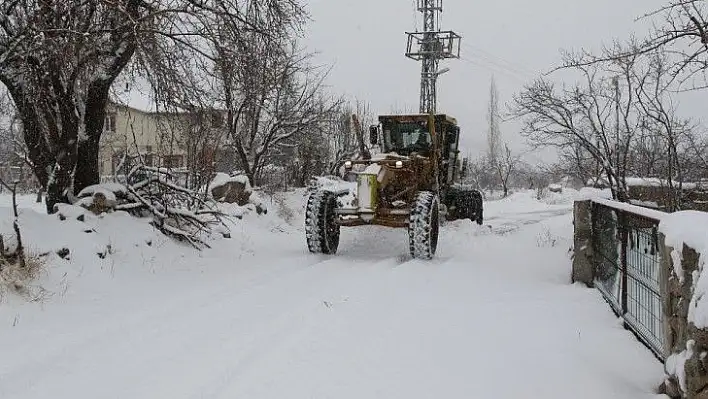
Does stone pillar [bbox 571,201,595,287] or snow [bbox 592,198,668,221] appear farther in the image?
stone pillar [bbox 571,201,595,287]

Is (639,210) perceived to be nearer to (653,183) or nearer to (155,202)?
(155,202)

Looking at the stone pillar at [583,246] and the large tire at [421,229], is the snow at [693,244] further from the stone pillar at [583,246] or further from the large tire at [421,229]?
the large tire at [421,229]

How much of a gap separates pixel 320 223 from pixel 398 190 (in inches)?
68.1

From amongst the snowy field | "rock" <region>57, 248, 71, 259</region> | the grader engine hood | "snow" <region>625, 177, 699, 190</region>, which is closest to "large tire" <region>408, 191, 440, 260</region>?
the snowy field

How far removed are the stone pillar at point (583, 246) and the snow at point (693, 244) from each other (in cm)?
336

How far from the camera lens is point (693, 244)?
3309 mm

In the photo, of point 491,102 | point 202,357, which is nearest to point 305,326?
→ point 202,357

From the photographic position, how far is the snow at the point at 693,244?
10.2 ft

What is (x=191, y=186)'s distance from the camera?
41.0 feet

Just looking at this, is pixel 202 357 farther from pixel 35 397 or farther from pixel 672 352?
pixel 672 352

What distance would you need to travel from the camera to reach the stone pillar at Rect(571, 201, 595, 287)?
23.4 ft

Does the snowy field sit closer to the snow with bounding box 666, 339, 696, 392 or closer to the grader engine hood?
the snow with bounding box 666, 339, 696, 392

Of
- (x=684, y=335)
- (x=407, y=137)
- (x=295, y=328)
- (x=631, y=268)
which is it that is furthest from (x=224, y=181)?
(x=684, y=335)

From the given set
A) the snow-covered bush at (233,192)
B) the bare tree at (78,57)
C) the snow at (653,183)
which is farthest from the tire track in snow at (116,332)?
the snow at (653,183)
